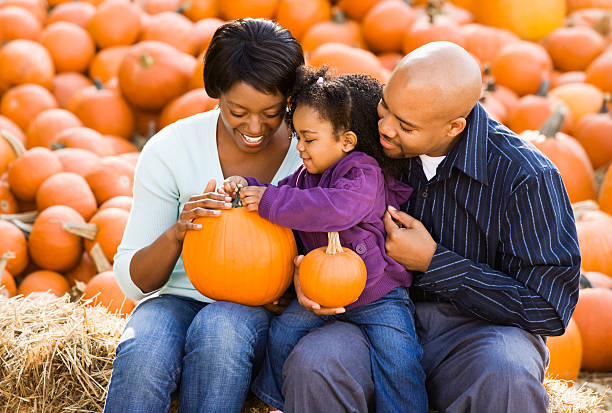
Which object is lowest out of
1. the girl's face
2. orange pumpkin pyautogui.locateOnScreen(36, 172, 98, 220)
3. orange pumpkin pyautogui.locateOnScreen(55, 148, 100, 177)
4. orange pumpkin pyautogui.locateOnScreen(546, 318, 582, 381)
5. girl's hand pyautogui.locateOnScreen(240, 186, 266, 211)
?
orange pumpkin pyautogui.locateOnScreen(546, 318, 582, 381)

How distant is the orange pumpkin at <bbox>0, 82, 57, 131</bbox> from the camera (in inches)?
227

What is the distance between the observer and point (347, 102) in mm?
2697

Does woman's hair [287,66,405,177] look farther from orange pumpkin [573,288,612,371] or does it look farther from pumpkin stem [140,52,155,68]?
pumpkin stem [140,52,155,68]

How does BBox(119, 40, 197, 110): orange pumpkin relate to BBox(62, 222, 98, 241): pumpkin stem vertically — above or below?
above

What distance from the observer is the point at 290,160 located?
317 cm

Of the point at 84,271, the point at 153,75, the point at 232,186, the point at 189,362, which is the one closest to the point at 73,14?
the point at 153,75

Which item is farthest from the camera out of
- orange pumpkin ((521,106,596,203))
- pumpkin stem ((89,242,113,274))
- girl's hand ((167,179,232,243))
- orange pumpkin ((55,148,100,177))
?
orange pumpkin ((521,106,596,203))

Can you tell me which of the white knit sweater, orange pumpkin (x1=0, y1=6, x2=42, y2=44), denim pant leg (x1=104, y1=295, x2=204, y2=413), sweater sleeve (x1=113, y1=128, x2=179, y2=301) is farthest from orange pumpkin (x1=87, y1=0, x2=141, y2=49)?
denim pant leg (x1=104, y1=295, x2=204, y2=413)

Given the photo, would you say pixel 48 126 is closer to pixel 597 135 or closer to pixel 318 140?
pixel 318 140

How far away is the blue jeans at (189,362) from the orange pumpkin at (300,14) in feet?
13.8

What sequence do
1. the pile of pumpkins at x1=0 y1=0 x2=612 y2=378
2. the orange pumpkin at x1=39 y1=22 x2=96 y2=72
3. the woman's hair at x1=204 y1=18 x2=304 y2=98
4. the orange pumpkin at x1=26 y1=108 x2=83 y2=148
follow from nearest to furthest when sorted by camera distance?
the woman's hair at x1=204 y1=18 x2=304 y2=98, the pile of pumpkins at x1=0 y1=0 x2=612 y2=378, the orange pumpkin at x1=26 y1=108 x2=83 y2=148, the orange pumpkin at x1=39 y1=22 x2=96 y2=72

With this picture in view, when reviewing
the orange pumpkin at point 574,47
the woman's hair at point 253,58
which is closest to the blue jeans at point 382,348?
the woman's hair at point 253,58

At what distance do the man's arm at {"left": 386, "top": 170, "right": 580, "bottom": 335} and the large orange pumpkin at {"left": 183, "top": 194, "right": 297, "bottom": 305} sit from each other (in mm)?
495

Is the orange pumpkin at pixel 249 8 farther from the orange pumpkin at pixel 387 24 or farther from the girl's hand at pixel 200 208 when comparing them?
the girl's hand at pixel 200 208
